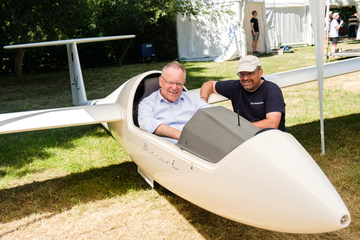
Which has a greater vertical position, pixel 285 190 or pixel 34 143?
pixel 285 190

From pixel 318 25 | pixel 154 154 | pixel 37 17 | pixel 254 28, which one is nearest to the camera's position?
pixel 154 154

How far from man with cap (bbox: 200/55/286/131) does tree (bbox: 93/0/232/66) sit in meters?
10.8

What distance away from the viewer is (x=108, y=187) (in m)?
3.73

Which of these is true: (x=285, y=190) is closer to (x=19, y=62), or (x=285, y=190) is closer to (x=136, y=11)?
(x=19, y=62)

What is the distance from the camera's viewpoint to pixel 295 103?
6992mm

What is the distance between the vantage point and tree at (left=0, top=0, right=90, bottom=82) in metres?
9.87

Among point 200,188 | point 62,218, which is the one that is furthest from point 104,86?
point 200,188

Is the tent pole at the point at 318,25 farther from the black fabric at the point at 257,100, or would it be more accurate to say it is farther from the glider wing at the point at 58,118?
the glider wing at the point at 58,118

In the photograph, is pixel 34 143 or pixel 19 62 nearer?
pixel 34 143

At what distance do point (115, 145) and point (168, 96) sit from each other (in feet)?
7.66

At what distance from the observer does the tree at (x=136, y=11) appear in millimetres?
13844

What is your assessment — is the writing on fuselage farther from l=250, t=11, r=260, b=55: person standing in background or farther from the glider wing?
l=250, t=11, r=260, b=55: person standing in background

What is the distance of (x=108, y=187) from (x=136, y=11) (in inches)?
474

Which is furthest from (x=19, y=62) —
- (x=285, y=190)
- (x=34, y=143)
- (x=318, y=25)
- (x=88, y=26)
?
(x=285, y=190)
